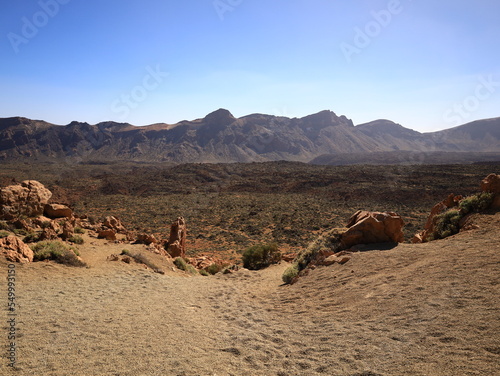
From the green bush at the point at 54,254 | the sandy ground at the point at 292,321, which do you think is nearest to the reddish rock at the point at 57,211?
the green bush at the point at 54,254

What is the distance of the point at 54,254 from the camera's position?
11688 millimetres

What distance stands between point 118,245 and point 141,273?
4.06 metres

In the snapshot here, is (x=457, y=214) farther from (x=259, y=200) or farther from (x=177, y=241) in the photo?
(x=259, y=200)

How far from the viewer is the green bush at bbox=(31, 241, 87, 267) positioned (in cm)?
1141

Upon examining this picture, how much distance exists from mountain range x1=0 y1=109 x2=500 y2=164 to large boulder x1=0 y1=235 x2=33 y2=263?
13049cm

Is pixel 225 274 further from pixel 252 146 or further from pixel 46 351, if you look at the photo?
pixel 252 146

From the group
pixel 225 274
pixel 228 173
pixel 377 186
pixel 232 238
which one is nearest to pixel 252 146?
pixel 228 173

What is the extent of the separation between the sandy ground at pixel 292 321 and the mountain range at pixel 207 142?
420ft

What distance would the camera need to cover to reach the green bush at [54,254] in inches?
449

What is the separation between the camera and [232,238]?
25.4 metres

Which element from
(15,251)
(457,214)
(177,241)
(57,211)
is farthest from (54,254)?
(457,214)

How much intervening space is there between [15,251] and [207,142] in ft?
494

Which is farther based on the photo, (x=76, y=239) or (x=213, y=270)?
(x=213, y=270)

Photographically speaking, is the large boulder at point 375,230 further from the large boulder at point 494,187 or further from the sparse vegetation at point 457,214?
the large boulder at point 494,187
